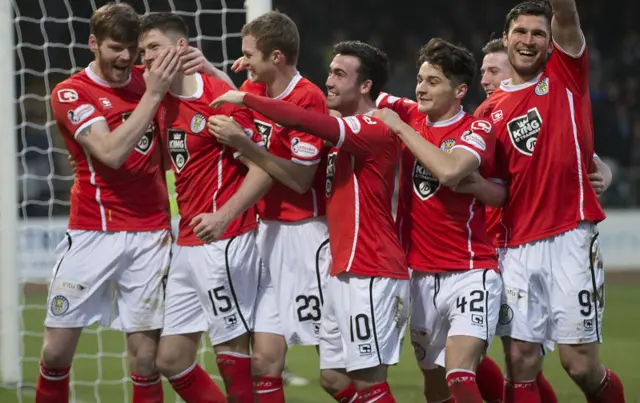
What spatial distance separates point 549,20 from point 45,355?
9.24 ft

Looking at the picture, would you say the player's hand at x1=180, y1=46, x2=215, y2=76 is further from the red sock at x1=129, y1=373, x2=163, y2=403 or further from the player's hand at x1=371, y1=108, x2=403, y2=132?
the red sock at x1=129, y1=373, x2=163, y2=403

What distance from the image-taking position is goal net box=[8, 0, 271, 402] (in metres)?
6.55

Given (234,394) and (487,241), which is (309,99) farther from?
(234,394)

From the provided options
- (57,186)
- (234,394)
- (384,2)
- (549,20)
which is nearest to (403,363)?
(234,394)

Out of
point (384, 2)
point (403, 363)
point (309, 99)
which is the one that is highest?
point (384, 2)

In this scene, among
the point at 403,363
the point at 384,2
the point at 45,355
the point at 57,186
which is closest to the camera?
the point at 45,355

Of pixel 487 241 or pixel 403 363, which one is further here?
pixel 403 363

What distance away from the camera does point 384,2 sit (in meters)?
16.9

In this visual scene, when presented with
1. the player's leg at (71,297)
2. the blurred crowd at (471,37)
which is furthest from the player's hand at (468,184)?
the blurred crowd at (471,37)

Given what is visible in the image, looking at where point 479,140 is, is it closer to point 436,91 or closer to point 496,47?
point 436,91

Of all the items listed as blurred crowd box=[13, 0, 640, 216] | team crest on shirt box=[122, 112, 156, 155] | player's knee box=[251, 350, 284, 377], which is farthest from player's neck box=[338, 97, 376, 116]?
blurred crowd box=[13, 0, 640, 216]

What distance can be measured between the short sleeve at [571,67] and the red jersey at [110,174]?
6.22ft

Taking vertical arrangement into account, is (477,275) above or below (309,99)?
below

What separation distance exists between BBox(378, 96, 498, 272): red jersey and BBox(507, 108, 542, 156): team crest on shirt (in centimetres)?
18
